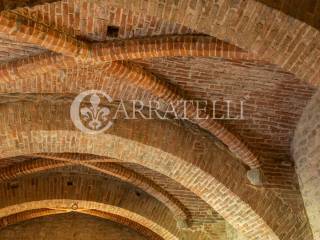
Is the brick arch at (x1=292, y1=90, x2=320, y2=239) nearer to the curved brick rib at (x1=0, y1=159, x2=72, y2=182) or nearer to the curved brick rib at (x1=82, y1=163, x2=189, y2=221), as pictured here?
the curved brick rib at (x1=82, y1=163, x2=189, y2=221)

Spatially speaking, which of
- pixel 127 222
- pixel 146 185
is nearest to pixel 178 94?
pixel 146 185

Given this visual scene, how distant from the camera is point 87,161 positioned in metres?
9.30

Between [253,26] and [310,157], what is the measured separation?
3.58 meters

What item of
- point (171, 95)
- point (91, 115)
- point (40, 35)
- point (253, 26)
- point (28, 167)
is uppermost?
point (28, 167)

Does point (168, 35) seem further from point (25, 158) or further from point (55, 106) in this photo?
point (25, 158)

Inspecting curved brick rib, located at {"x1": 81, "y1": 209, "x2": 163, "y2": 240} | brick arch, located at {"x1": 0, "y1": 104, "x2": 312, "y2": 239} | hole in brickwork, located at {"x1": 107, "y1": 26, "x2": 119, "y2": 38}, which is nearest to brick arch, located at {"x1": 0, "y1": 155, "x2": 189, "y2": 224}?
brick arch, located at {"x1": 0, "y1": 104, "x2": 312, "y2": 239}

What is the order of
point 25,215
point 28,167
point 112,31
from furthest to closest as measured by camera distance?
point 25,215, point 28,167, point 112,31

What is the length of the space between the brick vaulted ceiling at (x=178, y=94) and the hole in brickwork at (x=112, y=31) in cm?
2

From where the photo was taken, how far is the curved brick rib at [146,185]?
9766 millimetres

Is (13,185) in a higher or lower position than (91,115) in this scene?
higher

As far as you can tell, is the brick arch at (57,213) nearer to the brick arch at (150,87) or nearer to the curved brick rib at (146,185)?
the curved brick rib at (146,185)

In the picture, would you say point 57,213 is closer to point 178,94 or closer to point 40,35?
point 178,94

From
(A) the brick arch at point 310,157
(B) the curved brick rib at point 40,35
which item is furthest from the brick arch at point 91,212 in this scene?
(B) the curved brick rib at point 40,35

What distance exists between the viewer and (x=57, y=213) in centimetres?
1237
